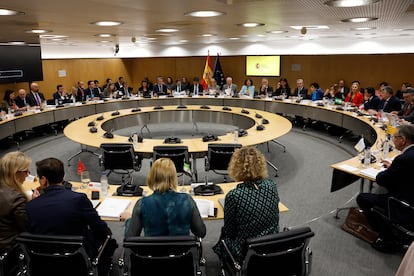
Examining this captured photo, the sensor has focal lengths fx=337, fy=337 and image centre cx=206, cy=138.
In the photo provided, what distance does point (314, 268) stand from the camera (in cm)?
355

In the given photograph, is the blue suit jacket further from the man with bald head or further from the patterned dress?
the man with bald head

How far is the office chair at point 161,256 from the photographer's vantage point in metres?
2.26

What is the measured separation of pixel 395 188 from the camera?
11.8 feet

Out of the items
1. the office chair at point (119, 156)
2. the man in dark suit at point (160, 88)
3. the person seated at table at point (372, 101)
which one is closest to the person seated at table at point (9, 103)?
the man in dark suit at point (160, 88)

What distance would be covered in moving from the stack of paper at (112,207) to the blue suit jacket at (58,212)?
0.61 m

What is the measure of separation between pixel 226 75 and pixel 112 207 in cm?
1195

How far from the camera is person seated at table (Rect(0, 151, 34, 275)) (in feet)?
8.80

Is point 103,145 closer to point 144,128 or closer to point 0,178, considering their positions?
point 0,178

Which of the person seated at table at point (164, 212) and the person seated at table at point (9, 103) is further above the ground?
the person seated at table at point (9, 103)

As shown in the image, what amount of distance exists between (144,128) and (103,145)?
4938 millimetres

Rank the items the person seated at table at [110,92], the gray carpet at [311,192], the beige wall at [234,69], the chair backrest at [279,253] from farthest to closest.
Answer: the person seated at table at [110,92] → the beige wall at [234,69] → the gray carpet at [311,192] → the chair backrest at [279,253]

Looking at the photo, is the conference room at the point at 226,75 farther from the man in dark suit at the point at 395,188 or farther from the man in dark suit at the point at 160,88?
the man in dark suit at the point at 160,88

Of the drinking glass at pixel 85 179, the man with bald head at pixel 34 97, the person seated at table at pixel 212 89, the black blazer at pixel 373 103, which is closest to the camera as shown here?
the drinking glass at pixel 85 179

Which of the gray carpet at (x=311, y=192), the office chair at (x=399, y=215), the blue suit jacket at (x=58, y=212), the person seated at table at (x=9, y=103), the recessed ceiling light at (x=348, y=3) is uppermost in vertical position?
the recessed ceiling light at (x=348, y=3)
